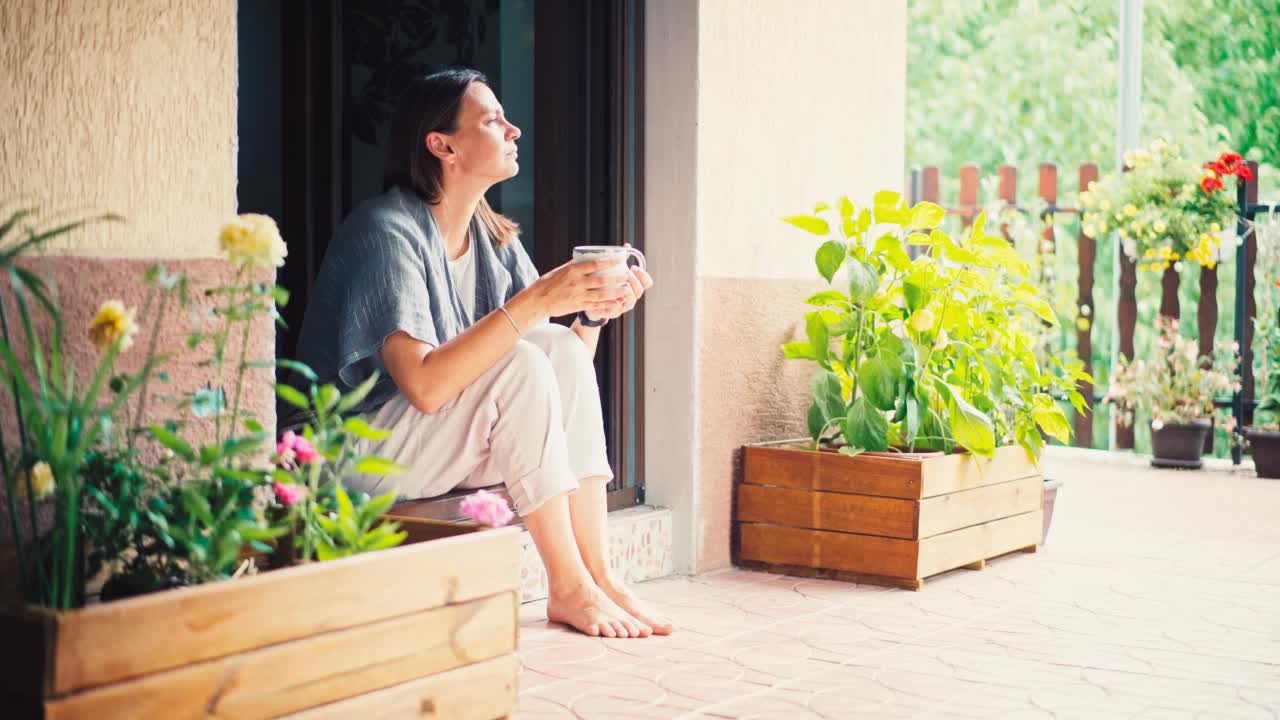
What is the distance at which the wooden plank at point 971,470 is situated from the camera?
313cm

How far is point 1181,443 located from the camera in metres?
5.63

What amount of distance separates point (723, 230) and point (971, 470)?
840 millimetres

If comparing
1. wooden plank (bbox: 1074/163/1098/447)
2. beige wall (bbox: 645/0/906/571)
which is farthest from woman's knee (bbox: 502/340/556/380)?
wooden plank (bbox: 1074/163/1098/447)

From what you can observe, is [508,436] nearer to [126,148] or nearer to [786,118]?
[126,148]

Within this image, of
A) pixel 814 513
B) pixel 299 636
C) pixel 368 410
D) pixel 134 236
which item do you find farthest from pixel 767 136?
pixel 299 636

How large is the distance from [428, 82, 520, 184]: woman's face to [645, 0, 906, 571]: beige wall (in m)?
0.69

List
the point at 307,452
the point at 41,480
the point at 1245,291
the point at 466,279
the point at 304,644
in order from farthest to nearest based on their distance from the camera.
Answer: the point at 1245,291
the point at 466,279
the point at 307,452
the point at 304,644
the point at 41,480

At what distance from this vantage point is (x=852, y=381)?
11.4 feet

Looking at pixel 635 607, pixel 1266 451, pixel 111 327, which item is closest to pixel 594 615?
pixel 635 607

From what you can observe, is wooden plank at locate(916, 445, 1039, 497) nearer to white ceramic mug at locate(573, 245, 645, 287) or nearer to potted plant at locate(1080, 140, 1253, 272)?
white ceramic mug at locate(573, 245, 645, 287)

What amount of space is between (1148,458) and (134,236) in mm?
5043

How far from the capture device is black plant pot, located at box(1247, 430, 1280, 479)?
17.5 ft

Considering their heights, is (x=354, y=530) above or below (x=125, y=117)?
below

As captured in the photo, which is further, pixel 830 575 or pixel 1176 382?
pixel 1176 382
